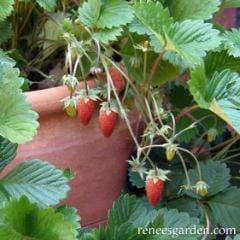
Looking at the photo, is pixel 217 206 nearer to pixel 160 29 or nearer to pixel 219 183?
pixel 219 183

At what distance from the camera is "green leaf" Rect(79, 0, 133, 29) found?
819 millimetres

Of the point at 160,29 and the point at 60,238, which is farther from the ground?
the point at 160,29

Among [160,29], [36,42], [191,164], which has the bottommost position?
[191,164]

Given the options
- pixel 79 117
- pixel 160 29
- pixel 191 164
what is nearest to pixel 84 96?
pixel 79 117

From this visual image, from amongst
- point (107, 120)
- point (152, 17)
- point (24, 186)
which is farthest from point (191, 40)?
point (24, 186)

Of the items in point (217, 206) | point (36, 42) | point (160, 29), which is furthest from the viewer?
point (36, 42)

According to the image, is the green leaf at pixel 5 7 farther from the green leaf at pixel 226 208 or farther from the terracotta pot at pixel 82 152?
the green leaf at pixel 226 208

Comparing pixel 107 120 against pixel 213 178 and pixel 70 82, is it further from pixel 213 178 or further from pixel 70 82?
pixel 213 178

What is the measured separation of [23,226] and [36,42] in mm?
455

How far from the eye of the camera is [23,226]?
654mm

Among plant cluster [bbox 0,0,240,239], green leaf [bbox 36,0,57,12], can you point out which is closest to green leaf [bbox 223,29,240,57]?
plant cluster [bbox 0,0,240,239]

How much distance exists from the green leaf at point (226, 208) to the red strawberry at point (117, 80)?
0.20 metres

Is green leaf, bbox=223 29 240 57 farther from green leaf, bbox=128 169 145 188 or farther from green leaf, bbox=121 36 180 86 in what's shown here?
green leaf, bbox=128 169 145 188

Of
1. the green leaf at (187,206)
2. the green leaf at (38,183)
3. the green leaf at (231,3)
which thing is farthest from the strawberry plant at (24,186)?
the green leaf at (231,3)
